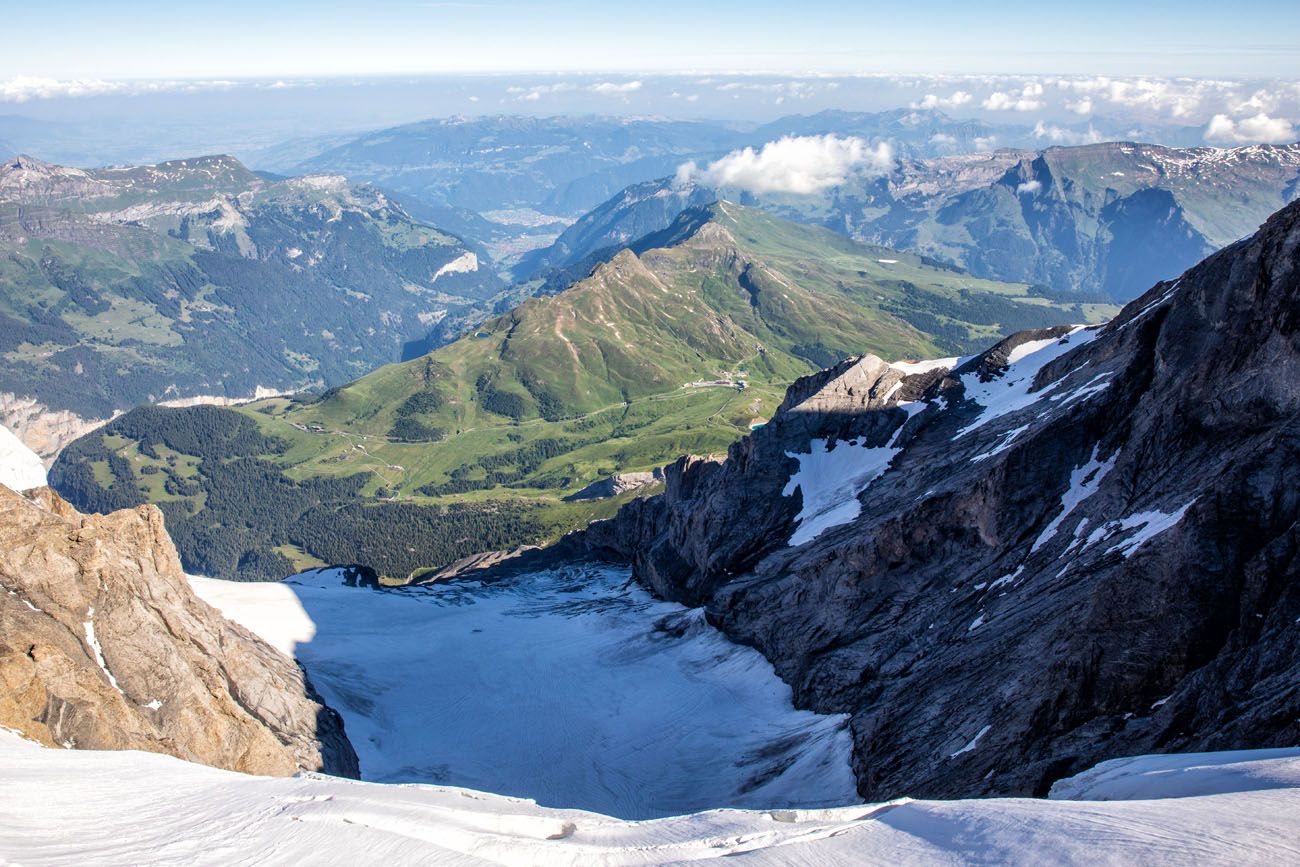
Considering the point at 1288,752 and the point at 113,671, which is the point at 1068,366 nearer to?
the point at 1288,752

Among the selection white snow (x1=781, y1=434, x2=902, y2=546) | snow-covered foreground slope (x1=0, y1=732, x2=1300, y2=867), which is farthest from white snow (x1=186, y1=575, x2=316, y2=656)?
white snow (x1=781, y1=434, x2=902, y2=546)

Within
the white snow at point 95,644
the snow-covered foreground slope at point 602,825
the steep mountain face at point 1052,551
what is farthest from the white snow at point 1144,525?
the white snow at point 95,644

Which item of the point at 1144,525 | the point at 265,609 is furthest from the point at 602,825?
the point at 265,609

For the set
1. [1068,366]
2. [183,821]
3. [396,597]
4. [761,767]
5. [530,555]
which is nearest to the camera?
[183,821]

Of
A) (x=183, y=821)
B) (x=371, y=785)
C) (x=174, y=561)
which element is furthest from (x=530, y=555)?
(x=183, y=821)

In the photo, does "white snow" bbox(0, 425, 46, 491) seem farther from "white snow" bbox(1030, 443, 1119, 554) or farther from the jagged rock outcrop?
"white snow" bbox(1030, 443, 1119, 554)

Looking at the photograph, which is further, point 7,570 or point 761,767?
point 761,767
